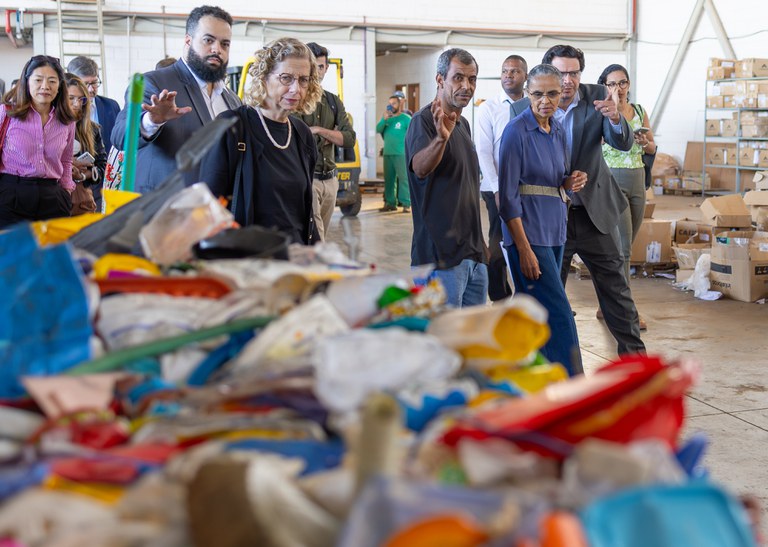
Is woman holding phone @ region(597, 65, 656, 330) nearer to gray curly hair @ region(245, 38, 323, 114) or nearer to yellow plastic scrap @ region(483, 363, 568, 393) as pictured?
gray curly hair @ region(245, 38, 323, 114)

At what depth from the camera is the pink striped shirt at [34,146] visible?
4.84m

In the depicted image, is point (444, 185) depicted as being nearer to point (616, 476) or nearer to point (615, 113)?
point (615, 113)

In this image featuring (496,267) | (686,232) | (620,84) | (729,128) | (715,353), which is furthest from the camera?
(729,128)

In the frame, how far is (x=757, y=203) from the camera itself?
7.61 metres

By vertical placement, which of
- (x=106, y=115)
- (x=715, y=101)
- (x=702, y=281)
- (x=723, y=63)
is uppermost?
(x=723, y=63)

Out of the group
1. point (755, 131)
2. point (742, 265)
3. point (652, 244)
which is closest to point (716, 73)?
point (755, 131)

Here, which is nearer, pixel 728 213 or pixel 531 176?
pixel 531 176

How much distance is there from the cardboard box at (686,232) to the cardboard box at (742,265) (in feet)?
3.21

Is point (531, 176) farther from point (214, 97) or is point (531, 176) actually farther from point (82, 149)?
point (82, 149)

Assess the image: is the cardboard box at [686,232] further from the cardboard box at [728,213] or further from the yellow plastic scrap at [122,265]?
the yellow plastic scrap at [122,265]

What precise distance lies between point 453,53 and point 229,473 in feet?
11.3

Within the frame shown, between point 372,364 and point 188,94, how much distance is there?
2.99m

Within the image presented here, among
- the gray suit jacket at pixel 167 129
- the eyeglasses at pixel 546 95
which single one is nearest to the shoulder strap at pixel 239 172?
the gray suit jacket at pixel 167 129

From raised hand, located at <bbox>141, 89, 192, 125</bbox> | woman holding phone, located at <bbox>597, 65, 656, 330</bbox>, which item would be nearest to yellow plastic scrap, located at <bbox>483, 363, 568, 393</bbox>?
raised hand, located at <bbox>141, 89, 192, 125</bbox>
